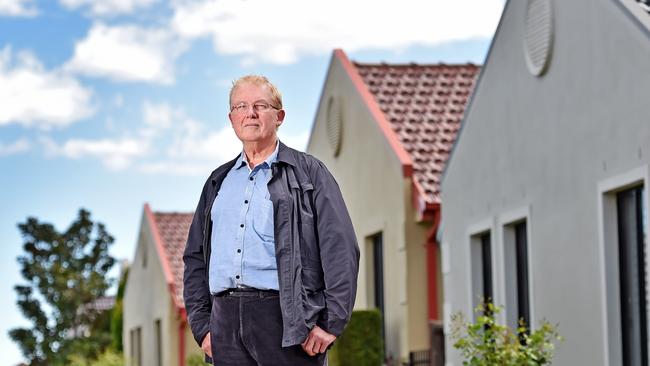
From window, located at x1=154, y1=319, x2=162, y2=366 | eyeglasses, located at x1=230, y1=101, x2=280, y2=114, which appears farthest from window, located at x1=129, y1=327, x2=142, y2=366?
eyeglasses, located at x1=230, y1=101, x2=280, y2=114

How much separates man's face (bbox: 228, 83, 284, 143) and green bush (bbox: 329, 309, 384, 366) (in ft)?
39.6

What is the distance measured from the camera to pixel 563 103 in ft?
36.5

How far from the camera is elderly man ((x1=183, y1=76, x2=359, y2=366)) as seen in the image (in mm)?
5535

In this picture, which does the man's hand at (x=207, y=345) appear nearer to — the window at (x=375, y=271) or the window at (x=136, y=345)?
the window at (x=375, y=271)

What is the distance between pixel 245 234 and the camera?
5.69 metres

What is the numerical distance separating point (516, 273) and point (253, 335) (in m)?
7.68

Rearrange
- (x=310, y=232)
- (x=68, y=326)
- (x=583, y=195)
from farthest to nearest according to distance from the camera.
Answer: (x=68, y=326), (x=583, y=195), (x=310, y=232)

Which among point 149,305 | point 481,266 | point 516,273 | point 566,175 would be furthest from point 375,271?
point 149,305

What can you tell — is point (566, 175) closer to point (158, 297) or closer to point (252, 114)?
point (252, 114)

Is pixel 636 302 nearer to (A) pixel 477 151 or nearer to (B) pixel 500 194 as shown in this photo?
(B) pixel 500 194

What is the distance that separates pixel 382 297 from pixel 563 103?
846 centimetres

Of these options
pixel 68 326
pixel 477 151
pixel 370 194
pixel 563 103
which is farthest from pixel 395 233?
pixel 68 326

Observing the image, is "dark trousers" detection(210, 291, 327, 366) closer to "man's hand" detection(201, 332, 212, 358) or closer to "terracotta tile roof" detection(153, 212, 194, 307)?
"man's hand" detection(201, 332, 212, 358)

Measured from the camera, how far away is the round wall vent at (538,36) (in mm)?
11500
